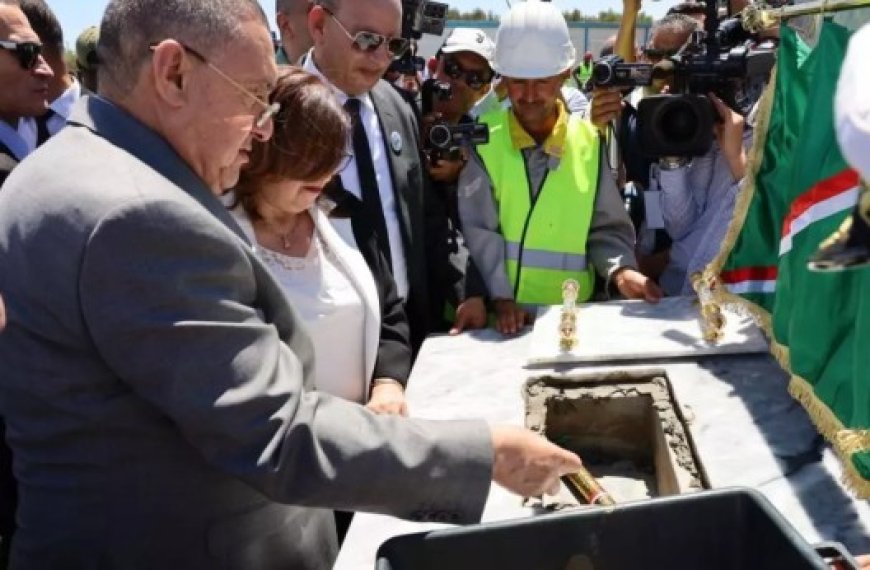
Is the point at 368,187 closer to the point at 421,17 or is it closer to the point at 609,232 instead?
the point at 609,232

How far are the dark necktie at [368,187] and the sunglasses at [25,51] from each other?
1110 mm

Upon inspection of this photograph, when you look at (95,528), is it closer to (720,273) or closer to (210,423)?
(210,423)

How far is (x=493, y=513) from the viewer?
153cm

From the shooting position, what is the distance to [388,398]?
6.27 ft

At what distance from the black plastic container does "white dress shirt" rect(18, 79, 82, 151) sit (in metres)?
2.11

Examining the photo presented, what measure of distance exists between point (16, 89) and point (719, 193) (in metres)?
2.30

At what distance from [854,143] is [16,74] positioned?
269cm

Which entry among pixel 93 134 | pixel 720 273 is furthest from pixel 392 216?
pixel 93 134

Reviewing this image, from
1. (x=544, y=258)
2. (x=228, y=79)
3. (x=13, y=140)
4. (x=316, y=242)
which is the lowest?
(x=544, y=258)

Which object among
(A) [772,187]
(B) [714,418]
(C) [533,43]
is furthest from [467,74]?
(B) [714,418]

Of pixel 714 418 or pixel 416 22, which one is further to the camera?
pixel 416 22

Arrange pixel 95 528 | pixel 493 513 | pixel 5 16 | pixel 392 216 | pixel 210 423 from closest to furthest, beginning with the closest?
1. pixel 210 423
2. pixel 95 528
3. pixel 493 513
4. pixel 392 216
5. pixel 5 16

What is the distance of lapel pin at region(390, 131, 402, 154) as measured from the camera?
2454 millimetres

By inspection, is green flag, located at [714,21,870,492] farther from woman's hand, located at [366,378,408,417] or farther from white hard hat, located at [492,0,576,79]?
woman's hand, located at [366,378,408,417]
